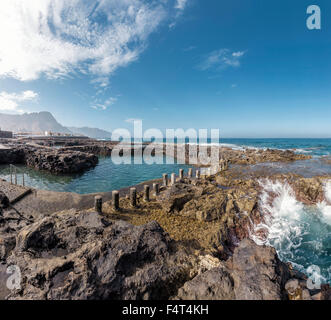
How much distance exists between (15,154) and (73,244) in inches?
1298

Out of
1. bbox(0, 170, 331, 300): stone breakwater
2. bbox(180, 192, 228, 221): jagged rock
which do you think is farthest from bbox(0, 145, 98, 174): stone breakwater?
bbox(180, 192, 228, 221): jagged rock

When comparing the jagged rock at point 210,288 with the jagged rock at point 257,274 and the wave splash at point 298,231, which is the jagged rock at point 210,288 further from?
the wave splash at point 298,231

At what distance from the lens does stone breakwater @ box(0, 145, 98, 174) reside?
2212 cm

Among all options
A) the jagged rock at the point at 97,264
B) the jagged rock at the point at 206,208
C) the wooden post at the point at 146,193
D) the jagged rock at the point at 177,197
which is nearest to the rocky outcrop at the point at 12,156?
the wooden post at the point at 146,193

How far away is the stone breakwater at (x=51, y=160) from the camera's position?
22.1 meters

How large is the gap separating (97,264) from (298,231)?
1092cm

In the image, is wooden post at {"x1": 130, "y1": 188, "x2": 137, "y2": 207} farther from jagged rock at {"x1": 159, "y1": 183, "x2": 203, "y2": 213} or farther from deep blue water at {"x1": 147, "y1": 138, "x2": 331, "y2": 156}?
deep blue water at {"x1": 147, "y1": 138, "x2": 331, "y2": 156}

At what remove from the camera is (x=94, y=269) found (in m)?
3.05

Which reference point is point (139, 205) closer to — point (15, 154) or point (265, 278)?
point (265, 278)

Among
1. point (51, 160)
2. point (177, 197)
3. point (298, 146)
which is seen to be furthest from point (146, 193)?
point (298, 146)

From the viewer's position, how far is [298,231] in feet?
29.5

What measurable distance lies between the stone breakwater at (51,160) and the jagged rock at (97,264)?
20.9 meters

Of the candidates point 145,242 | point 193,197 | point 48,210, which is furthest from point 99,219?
point 48,210

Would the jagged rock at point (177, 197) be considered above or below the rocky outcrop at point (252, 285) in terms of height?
below
